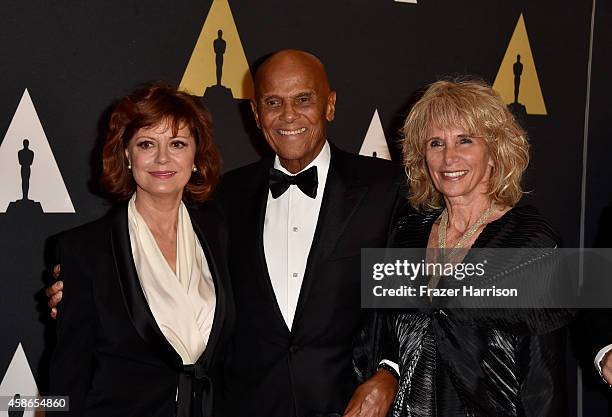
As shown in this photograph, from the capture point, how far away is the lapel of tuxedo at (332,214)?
2211 mm

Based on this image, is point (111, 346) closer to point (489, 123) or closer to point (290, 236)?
point (290, 236)

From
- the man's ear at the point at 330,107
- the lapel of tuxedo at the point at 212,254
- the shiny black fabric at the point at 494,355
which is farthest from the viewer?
the man's ear at the point at 330,107

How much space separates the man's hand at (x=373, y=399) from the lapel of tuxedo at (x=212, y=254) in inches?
17.4

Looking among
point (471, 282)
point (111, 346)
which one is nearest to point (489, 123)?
point (471, 282)

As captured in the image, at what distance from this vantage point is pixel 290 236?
2.32 meters

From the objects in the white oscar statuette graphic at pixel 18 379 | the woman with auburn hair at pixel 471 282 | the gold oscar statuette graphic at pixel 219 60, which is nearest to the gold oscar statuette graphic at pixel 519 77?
the gold oscar statuette graphic at pixel 219 60

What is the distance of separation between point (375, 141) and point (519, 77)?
879mm

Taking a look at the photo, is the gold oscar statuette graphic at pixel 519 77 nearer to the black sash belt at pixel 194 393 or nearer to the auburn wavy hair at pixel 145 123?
the auburn wavy hair at pixel 145 123

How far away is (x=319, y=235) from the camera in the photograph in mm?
2242

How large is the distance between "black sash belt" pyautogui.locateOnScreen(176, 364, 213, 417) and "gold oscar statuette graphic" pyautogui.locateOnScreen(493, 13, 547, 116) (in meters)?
2.18

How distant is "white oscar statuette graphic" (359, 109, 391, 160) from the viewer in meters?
3.27

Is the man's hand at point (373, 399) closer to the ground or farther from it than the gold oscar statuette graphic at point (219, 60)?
closer to the ground

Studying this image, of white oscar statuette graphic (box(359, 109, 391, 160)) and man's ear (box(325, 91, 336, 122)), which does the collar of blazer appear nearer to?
man's ear (box(325, 91, 336, 122))

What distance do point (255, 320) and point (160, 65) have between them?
1.21 m
